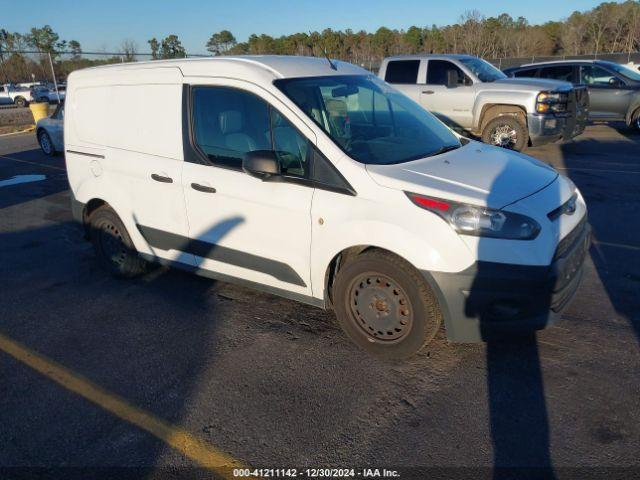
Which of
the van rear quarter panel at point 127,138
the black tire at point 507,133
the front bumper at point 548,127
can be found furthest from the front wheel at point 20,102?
the van rear quarter panel at point 127,138

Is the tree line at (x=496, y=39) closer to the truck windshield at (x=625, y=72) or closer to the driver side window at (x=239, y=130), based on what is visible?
the truck windshield at (x=625, y=72)

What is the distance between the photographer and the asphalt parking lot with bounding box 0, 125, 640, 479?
267cm

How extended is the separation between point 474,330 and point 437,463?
2.88 ft

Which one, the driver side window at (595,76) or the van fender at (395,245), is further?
the driver side window at (595,76)

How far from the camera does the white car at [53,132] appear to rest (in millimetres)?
12859

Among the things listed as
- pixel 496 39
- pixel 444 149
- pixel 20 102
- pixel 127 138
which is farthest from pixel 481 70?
pixel 496 39

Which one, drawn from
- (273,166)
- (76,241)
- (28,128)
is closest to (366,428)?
(273,166)

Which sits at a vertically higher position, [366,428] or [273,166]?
[273,166]

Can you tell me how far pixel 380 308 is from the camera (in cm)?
336

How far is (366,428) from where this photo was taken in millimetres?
2854

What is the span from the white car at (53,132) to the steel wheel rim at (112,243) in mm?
9168

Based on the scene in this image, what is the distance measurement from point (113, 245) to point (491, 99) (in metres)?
8.14

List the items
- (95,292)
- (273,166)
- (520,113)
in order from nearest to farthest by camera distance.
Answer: (273,166) < (95,292) < (520,113)

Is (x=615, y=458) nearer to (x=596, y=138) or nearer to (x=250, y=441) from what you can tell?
(x=250, y=441)
